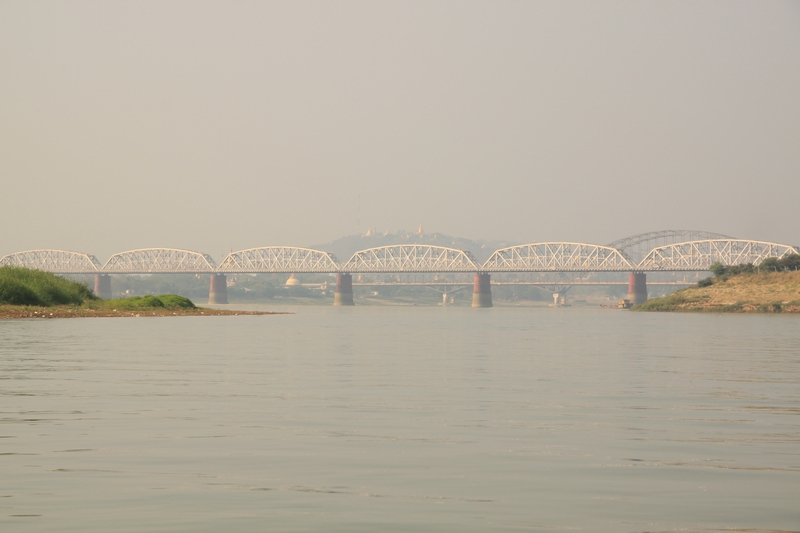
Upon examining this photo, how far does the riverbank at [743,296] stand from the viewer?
444ft

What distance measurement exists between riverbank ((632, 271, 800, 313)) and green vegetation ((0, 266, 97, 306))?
91064mm

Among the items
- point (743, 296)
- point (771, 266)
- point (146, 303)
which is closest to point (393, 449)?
point (146, 303)

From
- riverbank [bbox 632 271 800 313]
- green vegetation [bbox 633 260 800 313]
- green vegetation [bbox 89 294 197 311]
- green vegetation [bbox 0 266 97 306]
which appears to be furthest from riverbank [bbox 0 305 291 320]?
green vegetation [bbox 633 260 800 313]

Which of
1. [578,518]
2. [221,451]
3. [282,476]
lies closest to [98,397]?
[221,451]

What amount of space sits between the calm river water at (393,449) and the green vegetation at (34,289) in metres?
47.7

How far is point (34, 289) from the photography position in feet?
260

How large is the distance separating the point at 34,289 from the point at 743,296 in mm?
102734

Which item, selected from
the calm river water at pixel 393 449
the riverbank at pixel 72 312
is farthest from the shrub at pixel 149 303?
the calm river water at pixel 393 449

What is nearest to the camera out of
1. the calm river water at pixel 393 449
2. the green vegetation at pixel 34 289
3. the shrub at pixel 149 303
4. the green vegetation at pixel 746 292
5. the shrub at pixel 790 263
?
the calm river water at pixel 393 449

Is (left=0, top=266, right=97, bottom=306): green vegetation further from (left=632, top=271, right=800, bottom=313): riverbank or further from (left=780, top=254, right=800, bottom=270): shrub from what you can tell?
(left=780, top=254, right=800, bottom=270): shrub

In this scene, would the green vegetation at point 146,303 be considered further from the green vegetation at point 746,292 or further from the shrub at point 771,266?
the shrub at point 771,266

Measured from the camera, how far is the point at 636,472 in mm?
12938

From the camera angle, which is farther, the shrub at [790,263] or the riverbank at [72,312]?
the shrub at [790,263]

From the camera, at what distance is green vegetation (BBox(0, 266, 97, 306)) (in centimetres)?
7488
